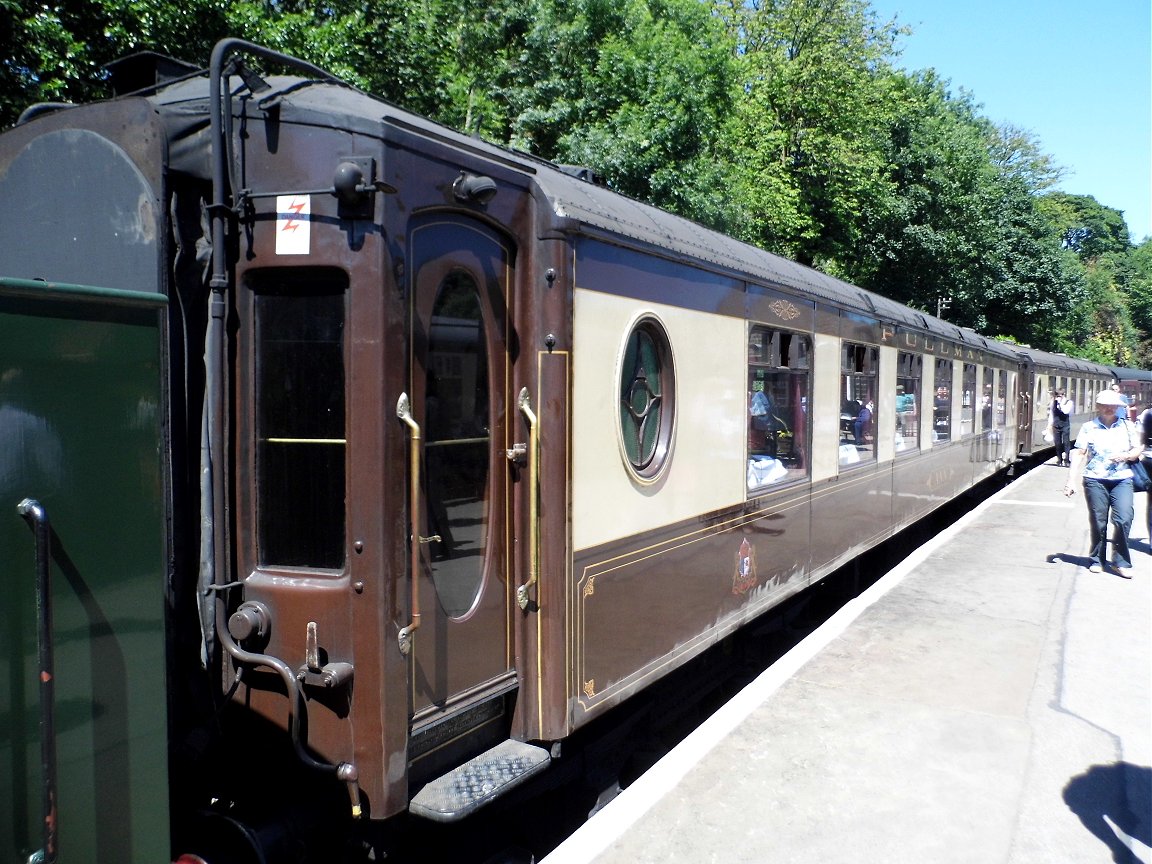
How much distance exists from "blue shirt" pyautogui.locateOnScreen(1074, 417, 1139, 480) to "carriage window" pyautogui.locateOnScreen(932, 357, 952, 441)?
2614 millimetres

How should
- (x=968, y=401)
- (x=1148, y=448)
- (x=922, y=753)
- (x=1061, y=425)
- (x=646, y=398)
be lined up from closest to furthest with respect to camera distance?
(x=646, y=398), (x=922, y=753), (x=1148, y=448), (x=968, y=401), (x=1061, y=425)

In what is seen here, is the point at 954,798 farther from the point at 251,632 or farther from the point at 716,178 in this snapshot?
the point at 716,178

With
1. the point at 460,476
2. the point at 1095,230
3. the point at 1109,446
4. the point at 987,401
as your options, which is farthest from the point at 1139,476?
the point at 1095,230

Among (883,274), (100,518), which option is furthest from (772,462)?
(883,274)

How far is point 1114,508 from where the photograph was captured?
916 cm

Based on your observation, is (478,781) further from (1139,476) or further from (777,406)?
(1139,476)

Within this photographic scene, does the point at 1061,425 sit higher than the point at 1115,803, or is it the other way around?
the point at 1061,425

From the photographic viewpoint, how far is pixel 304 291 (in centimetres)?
327

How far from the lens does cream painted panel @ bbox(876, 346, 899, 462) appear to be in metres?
9.31

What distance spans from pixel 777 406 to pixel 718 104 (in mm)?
12934

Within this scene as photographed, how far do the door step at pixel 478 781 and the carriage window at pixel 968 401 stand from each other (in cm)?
1163

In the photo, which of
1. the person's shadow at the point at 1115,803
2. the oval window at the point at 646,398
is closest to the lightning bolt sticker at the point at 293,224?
the oval window at the point at 646,398

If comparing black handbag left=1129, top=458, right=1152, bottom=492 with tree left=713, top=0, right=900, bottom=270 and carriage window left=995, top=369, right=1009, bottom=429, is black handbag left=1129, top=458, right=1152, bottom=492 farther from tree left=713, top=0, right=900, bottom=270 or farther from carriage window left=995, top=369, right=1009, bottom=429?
tree left=713, top=0, right=900, bottom=270

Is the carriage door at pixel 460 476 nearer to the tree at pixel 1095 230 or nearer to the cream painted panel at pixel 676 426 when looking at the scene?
the cream painted panel at pixel 676 426
